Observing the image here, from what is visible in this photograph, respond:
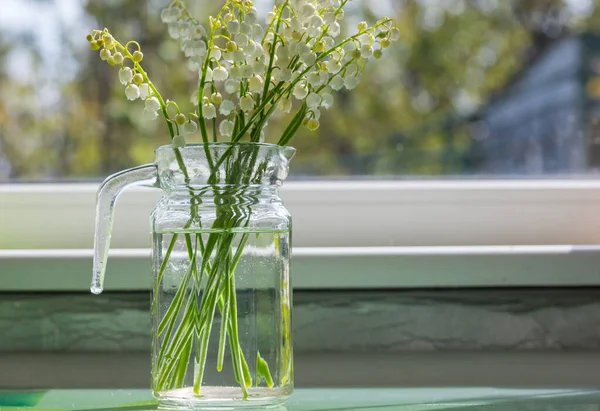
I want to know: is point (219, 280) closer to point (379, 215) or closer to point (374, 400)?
point (374, 400)

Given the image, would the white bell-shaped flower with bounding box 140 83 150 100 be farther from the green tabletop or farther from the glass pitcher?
the green tabletop

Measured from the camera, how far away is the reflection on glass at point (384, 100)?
1213mm

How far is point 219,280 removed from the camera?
74 cm

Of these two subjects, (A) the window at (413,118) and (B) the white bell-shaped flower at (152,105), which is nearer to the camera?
(B) the white bell-shaped flower at (152,105)

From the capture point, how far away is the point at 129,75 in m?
0.71

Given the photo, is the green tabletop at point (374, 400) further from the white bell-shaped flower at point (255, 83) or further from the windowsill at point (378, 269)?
the white bell-shaped flower at point (255, 83)

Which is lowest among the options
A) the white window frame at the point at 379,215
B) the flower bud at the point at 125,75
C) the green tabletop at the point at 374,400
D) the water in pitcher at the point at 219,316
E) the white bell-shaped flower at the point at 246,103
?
the green tabletop at the point at 374,400

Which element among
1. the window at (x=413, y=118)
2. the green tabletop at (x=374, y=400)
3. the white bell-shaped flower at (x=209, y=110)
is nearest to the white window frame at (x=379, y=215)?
the window at (x=413, y=118)

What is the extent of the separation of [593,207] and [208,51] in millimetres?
668

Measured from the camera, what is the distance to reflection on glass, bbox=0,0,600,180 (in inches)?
47.8

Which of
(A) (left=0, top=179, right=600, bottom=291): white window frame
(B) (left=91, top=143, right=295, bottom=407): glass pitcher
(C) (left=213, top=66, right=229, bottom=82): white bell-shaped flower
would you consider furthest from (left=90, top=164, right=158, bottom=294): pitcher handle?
(A) (left=0, top=179, right=600, bottom=291): white window frame

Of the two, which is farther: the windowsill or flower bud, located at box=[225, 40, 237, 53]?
the windowsill

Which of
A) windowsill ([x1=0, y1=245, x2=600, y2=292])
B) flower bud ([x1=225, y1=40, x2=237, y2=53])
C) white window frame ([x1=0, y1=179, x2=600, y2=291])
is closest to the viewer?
flower bud ([x1=225, y1=40, x2=237, y2=53])

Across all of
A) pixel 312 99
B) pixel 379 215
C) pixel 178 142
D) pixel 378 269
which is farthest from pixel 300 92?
pixel 379 215
